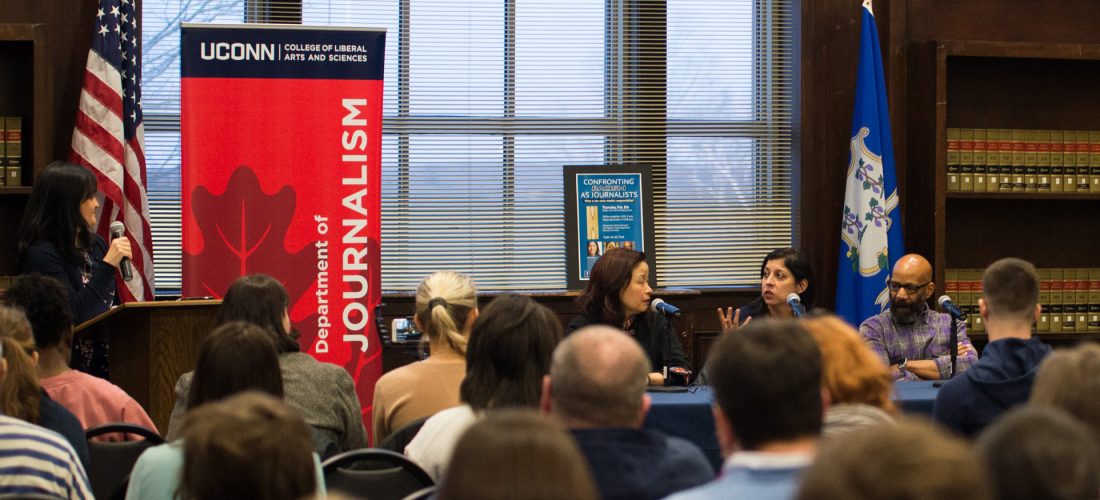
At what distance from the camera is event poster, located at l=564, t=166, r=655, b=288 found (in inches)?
241

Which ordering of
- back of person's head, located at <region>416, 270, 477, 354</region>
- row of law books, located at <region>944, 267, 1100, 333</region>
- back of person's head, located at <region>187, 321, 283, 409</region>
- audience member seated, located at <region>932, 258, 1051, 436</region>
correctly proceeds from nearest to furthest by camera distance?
back of person's head, located at <region>187, 321, 283, 409</region>, audience member seated, located at <region>932, 258, 1051, 436</region>, back of person's head, located at <region>416, 270, 477, 354</region>, row of law books, located at <region>944, 267, 1100, 333</region>

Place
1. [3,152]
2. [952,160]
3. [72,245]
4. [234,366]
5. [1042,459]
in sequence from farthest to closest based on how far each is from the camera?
[952,160] < [3,152] < [72,245] < [234,366] < [1042,459]

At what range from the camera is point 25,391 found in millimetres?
2766

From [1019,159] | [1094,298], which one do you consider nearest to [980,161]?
[1019,159]

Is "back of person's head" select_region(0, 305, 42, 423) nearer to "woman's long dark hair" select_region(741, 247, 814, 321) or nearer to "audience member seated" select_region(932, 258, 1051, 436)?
"audience member seated" select_region(932, 258, 1051, 436)

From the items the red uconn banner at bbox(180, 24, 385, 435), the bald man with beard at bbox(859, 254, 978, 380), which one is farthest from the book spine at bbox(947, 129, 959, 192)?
the red uconn banner at bbox(180, 24, 385, 435)

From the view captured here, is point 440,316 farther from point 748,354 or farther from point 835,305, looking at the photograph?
point 835,305

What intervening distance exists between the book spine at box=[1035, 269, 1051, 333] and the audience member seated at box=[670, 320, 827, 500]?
201 inches

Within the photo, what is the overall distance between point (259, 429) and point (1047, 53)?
578 centimetres

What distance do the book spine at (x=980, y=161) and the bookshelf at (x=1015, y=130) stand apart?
41 mm

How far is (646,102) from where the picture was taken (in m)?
6.65

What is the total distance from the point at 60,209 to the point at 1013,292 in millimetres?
3502

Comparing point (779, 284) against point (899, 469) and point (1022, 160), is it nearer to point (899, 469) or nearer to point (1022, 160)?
point (1022, 160)

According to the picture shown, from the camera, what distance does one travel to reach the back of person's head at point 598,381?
2246mm
